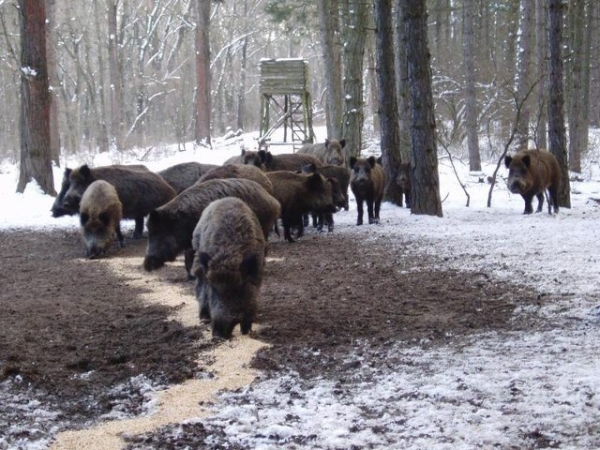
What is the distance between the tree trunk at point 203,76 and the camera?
35312 millimetres

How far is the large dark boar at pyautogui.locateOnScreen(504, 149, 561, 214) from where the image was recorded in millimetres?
15734

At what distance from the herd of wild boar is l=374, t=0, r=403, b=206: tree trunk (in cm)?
34

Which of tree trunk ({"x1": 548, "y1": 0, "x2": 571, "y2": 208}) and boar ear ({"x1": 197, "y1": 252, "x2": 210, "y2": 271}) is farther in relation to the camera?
tree trunk ({"x1": 548, "y1": 0, "x2": 571, "y2": 208})

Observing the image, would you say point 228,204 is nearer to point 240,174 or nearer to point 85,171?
point 240,174

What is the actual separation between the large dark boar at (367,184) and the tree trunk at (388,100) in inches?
80.4

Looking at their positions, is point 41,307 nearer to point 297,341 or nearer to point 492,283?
point 297,341

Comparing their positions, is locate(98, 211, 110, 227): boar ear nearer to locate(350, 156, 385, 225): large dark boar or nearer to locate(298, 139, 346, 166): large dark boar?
locate(350, 156, 385, 225): large dark boar

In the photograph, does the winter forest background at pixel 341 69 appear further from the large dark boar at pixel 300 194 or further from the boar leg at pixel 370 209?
the large dark boar at pixel 300 194

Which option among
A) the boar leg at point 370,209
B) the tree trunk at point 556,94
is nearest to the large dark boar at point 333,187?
the boar leg at point 370,209

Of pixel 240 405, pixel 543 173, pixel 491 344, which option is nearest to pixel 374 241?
pixel 543 173

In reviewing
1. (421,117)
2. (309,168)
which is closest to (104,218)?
(309,168)

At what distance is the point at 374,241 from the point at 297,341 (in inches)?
232

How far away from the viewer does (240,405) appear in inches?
199

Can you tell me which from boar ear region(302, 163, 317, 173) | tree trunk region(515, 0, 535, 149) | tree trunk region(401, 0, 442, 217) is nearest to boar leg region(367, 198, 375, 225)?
tree trunk region(401, 0, 442, 217)
